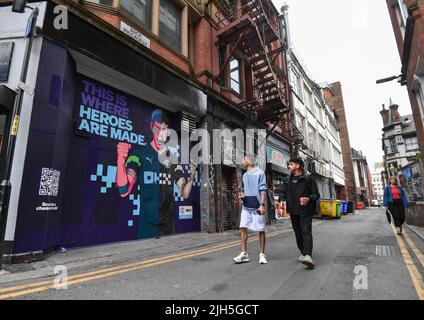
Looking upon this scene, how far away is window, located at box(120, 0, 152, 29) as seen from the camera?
28.3 feet

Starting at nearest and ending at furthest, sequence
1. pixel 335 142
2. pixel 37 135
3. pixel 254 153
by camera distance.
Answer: pixel 37 135 < pixel 254 153 < pixel 335 142

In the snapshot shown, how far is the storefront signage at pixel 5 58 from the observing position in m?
5.30

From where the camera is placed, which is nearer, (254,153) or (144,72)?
(144,72)

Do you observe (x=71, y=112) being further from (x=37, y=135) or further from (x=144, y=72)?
(x=144, y=72)

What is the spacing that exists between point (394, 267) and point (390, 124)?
168 ft

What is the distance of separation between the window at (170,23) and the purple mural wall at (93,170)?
3.18 meters

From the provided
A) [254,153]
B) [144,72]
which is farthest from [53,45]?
[254,153]

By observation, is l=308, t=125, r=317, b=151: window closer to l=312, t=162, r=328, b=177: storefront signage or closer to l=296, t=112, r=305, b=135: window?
l=312, t=162, r=328, b=177: storefront signage

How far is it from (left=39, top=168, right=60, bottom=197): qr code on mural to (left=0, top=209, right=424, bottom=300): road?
192cm

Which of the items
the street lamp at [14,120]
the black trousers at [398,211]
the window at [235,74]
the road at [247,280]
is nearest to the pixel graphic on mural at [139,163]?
the street lamp at [14,120]

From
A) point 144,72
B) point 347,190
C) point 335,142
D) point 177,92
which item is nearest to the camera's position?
point 144,72
